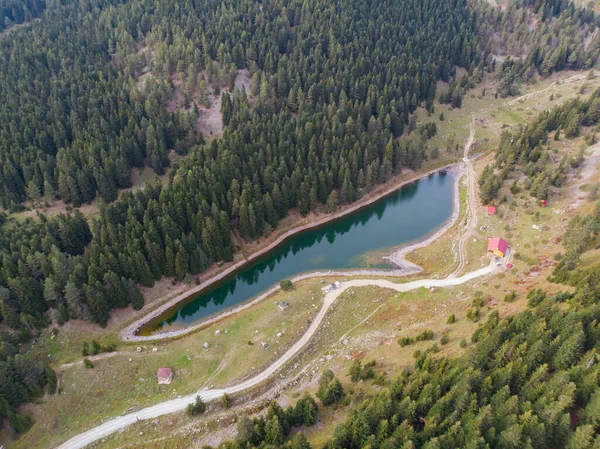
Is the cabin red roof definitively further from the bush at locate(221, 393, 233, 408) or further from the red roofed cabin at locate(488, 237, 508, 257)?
the bush at locate(221, 393, 233, 408)

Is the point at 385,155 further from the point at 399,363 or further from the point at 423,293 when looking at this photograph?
the point at 399,363

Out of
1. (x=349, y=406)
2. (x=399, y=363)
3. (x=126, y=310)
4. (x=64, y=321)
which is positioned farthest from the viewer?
(x=126, y=310)

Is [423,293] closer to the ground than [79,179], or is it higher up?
closer to the ground

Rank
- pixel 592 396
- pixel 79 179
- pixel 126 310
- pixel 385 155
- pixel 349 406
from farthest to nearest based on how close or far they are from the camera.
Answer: pixel 385 155 → pixel 79 179 → pixel 126 310 → pixel 349 406 → pixel 592 396

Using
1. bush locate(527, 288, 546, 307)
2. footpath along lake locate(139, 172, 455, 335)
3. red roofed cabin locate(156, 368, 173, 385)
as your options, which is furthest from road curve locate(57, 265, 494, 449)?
bush locate(527, 288, 546, 307)

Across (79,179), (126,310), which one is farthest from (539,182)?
(79,179)

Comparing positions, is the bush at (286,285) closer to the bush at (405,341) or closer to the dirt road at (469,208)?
the bush at (405,341)

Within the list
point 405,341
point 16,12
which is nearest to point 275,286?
point 405,341
